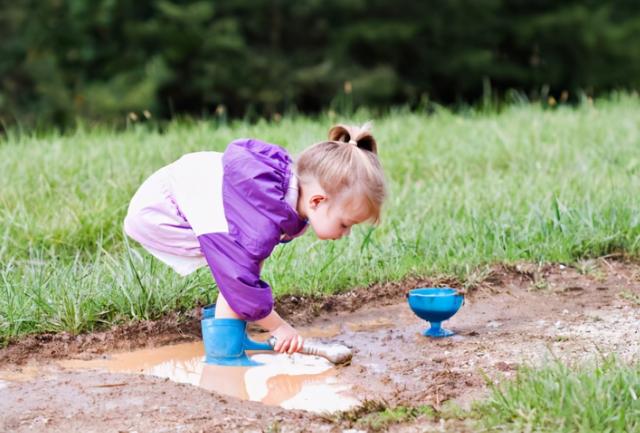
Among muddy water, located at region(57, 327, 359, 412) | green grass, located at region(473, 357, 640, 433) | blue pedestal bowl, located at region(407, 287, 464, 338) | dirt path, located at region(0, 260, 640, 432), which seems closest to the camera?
green grass, located at region(473, 357, 640, 433)

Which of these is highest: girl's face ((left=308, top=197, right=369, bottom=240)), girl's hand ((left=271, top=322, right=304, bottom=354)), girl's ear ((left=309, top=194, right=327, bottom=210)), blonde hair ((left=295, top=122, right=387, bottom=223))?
blonde hair ((left=295, top=122, right=387, bottom=223))

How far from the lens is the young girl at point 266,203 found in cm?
Answer: 315

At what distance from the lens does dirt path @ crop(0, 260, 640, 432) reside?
8.91 feet

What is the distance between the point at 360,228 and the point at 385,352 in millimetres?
1271

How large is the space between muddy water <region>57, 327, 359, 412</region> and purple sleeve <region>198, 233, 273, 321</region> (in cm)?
22

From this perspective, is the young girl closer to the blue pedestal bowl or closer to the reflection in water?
the reflection in water

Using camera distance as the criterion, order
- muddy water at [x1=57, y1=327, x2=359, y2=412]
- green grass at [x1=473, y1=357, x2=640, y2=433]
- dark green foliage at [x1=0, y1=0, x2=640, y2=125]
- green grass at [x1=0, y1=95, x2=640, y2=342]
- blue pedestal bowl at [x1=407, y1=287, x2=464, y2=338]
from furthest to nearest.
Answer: dark green foliage at [x1=0, y1=0, x2=640, y2=125] < green grass at [x1=0, y1=95, x2=640, y2=342] < blue pedestal bowl at [x1=407, y1=287, x2=464, y2=338] < muddy water at [x1=57, y1=327, x2=359, y2=412] < green grass at [x1=473, y1=357, x2=640, y2=433]

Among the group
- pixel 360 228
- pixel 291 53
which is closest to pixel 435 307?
pixel 360 228

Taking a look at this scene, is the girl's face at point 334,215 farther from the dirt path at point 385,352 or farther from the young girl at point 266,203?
the dirt path at point 385,352

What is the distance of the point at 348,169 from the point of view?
10.3 ft

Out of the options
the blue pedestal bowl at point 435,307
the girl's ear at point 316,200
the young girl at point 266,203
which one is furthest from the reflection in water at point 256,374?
the girl's ear at point 316,200

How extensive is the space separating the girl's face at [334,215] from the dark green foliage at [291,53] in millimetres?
7781

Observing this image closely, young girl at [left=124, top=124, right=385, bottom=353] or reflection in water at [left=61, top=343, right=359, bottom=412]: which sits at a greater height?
young girl at [left=124, top=124, right=385, bottom=353]

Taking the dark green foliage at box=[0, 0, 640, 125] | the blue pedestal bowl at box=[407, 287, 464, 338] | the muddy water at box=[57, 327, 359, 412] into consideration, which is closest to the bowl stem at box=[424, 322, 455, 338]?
the blue pedestal bowl at box=[407, 287, 464, 338]
